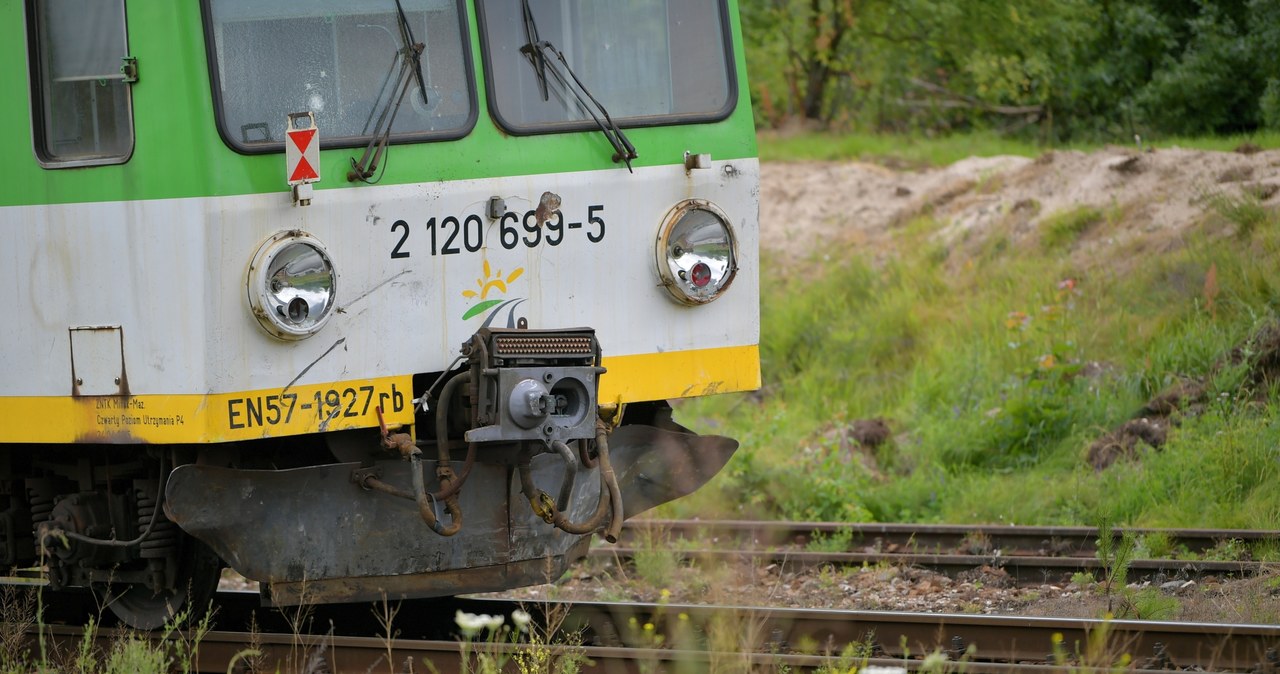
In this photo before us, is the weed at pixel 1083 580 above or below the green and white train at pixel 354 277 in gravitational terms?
below

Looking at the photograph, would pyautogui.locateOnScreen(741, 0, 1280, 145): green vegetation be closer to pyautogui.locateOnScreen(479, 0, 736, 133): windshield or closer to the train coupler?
pyautogui.locateOnScreen(479, 0, 736, 133): windshield

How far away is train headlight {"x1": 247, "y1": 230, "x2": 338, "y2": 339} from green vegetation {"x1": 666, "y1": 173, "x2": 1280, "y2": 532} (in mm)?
4265

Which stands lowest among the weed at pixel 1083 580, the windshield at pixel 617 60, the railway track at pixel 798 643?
the weed at pixel 1083 580

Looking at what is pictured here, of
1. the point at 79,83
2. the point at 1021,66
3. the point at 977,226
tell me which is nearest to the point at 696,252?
the point at 79,83

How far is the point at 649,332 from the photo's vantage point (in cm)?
547

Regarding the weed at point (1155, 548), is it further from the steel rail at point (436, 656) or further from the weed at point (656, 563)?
the weed at point (656, 563)

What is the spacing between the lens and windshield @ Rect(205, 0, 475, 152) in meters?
4.73

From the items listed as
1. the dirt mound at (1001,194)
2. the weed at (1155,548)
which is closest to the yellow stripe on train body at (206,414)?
the weed at (1155,548)

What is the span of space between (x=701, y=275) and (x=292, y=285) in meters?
1.59

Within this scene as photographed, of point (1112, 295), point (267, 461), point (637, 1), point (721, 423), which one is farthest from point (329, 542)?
point (1112, 295)

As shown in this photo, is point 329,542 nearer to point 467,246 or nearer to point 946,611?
point 467,246

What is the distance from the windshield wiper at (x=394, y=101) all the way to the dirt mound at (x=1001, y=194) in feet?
24.1

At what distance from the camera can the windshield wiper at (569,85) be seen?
5277 millimetres

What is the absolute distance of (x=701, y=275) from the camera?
5.47m
